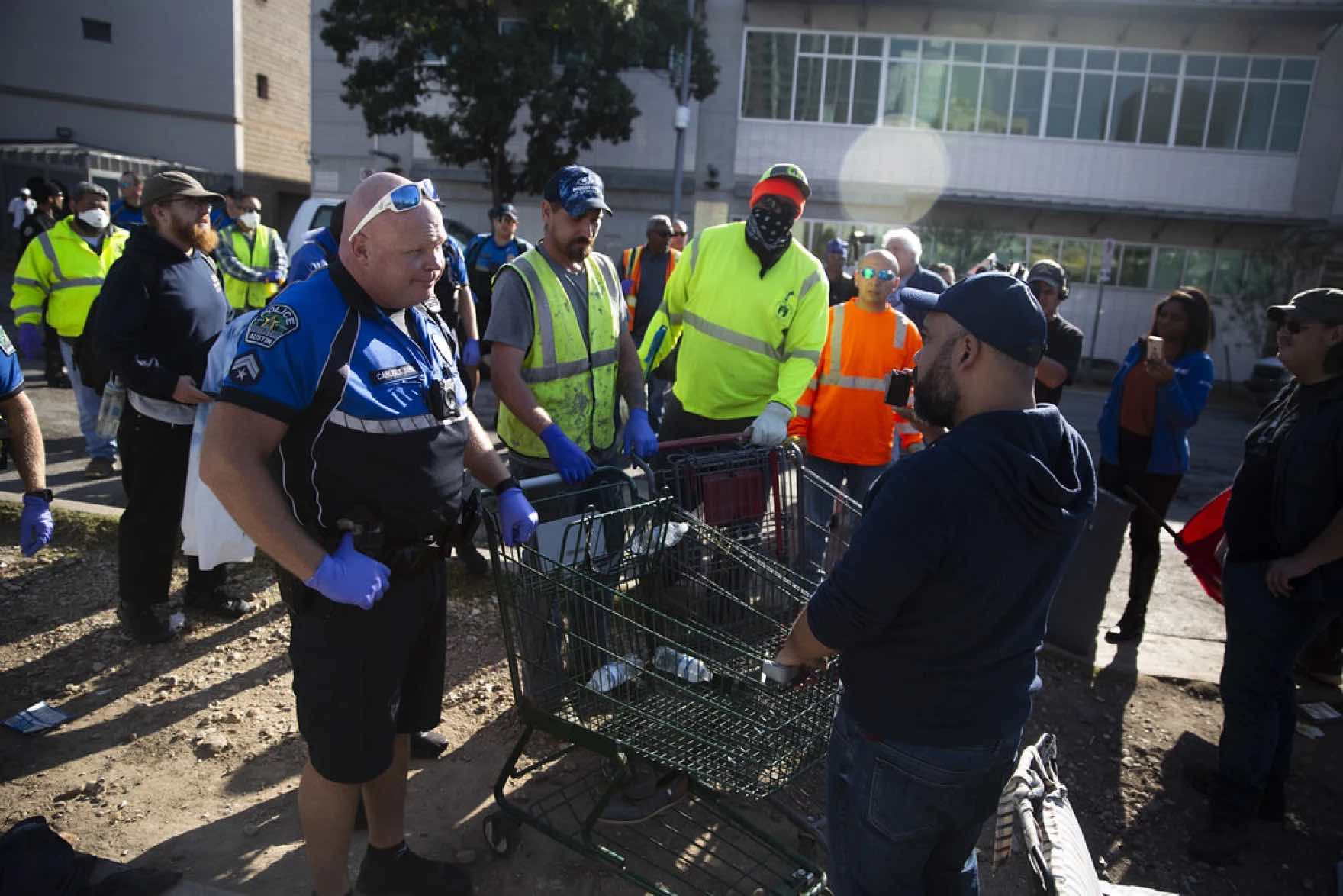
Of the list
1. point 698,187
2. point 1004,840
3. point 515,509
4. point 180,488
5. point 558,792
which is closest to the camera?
point 1004,840

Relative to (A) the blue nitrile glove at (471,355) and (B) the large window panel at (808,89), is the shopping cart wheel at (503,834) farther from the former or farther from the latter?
(B) the large window panel at (808,89)

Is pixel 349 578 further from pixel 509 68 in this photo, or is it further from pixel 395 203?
pixel 509 68

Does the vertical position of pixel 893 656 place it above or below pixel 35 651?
above

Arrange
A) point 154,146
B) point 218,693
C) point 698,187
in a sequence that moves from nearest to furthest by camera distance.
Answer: point 218,693, point 698,187, point 154,146

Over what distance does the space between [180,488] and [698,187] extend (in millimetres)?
19819

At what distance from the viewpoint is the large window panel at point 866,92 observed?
22.3 meters

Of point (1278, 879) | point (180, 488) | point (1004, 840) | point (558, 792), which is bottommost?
point (1278, 879)

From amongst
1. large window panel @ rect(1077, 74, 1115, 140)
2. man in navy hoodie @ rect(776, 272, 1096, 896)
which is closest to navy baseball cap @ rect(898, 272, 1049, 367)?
man in navy hoodie @ rect(776, 272, 1096, 896)

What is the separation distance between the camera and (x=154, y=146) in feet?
84.1

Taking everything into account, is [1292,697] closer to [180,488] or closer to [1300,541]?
[1300,541]

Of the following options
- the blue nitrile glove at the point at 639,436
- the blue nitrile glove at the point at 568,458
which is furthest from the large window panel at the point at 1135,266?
the blue nitrile glove at the point at 568,458

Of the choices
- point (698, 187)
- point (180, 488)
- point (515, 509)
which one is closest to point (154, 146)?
point (698, 187)

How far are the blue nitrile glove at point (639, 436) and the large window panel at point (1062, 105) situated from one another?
21.8 metres

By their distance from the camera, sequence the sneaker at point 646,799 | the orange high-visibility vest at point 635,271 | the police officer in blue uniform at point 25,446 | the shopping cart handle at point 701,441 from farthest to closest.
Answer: the orange high-visibility vest at point 635,271 < the shopping cart handle at point 701,441 < the police officer in blue uniform at point 25,446 < the sneaker at point 646,799
